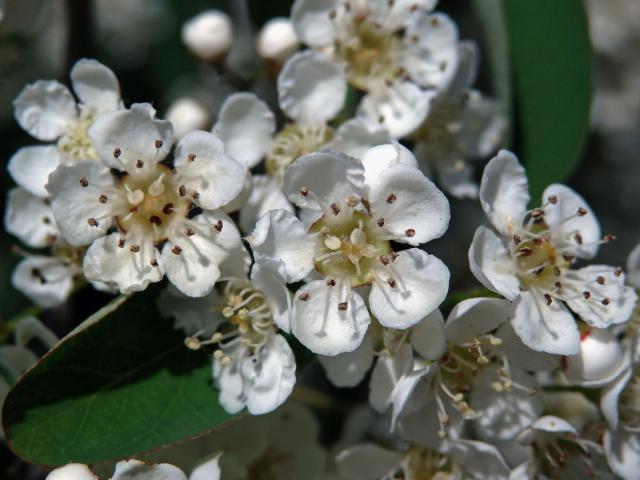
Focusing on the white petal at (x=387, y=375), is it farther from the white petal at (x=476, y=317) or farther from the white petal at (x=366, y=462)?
the white petal at (x=366, y=462)

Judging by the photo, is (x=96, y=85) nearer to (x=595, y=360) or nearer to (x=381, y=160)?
(x=381, y=160)

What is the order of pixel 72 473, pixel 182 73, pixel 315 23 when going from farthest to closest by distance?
pixel 182 73 → pixel 315 23 → pixel 72 473

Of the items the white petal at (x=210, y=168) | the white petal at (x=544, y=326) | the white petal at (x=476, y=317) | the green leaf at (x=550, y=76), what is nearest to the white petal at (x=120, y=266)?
the white petal at (x=210, y=168)

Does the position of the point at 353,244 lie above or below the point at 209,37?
below

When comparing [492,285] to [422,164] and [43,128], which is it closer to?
[422,164]

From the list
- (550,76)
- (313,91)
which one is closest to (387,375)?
(313,91)

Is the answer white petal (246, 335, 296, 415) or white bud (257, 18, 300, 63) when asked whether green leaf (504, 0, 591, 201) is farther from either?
white petal (246, 335, 296, 415)

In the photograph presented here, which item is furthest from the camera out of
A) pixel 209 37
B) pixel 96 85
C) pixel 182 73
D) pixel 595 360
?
pixel 182 73
